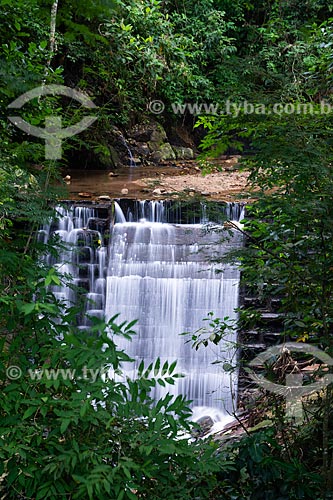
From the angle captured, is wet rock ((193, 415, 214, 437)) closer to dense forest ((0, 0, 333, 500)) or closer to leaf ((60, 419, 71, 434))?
dense forest ((0, 0, 333, 500))

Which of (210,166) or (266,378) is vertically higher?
(210,166)

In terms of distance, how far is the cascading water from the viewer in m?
8.25

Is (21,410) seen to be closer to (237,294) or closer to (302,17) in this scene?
(237,294)

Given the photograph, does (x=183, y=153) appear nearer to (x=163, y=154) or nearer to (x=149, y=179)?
(x=163, y=154)

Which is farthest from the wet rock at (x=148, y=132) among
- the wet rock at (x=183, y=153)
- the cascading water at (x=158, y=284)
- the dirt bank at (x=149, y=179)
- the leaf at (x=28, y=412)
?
the leaf at (x=28, y=412)

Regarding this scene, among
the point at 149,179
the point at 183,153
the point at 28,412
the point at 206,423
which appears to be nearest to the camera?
the point at 28,412

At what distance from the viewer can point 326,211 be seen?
2645 mm

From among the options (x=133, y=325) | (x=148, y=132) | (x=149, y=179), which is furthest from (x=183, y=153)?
(x=133, y=325)

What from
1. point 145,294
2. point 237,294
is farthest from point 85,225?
point 237,294

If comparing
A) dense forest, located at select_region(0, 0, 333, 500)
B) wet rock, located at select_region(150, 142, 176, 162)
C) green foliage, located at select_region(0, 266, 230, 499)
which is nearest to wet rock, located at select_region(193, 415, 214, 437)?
dense forest, located at select_region(0, 0, 333, 500)

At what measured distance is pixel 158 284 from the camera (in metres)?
8.76

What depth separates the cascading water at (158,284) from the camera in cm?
825

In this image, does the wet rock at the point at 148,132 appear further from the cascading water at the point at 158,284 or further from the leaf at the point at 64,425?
the leaf at the point at 64,425

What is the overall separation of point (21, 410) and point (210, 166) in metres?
1.57
